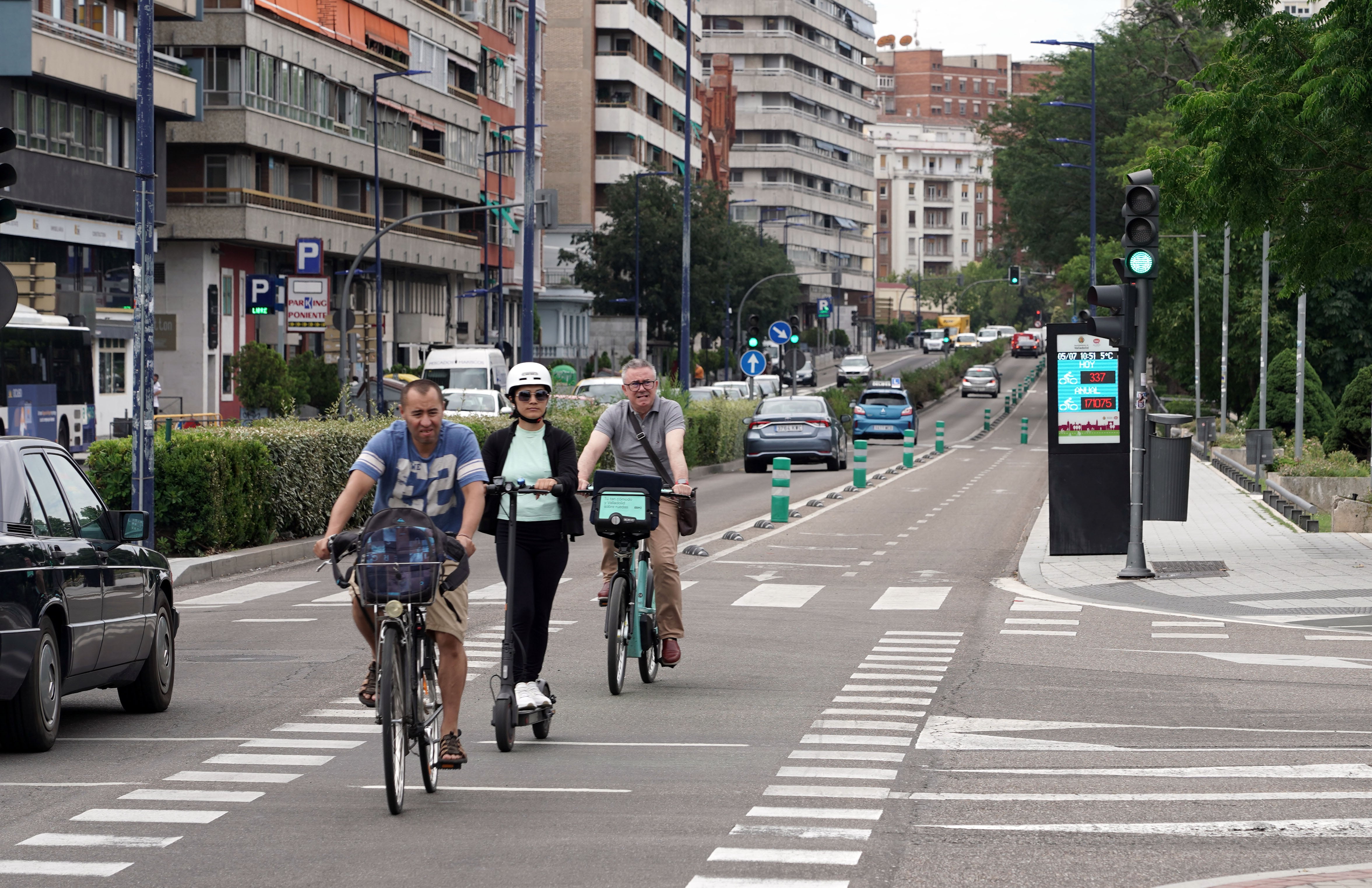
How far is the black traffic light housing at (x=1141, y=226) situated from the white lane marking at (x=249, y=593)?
26.8 ft

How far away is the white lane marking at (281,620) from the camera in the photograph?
1579cm

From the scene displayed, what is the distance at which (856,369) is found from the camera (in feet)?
385

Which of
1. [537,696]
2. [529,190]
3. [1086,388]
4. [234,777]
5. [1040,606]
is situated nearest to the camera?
[234,777]

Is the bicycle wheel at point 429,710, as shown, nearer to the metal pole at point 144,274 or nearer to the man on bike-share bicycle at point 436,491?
the man on bike-share bicycle at point 436,491

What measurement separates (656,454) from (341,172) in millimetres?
63374

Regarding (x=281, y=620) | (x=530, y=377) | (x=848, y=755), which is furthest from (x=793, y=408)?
→ (x=848, y=755)

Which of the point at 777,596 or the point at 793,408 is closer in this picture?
the point at 777,596

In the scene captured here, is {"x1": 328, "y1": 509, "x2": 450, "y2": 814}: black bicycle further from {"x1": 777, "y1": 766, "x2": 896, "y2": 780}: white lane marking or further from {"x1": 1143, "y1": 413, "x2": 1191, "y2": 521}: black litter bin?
{"x1": 1143, "y1": 413, "x2": 1191, "y2": 521}: black litter bin

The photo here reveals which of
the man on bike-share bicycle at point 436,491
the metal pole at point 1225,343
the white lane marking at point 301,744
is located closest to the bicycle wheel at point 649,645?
the white lane marking at point 301,744

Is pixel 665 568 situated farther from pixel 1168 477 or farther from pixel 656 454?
pixel 1168 477

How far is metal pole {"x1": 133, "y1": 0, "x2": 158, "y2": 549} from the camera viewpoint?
64.2ft

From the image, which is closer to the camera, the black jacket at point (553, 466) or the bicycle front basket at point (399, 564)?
the bicycle front basket at point (399, 564)

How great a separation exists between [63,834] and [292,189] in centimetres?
6276

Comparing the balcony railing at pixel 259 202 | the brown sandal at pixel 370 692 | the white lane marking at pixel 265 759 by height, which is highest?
the balcony railing at pixel 259 202
